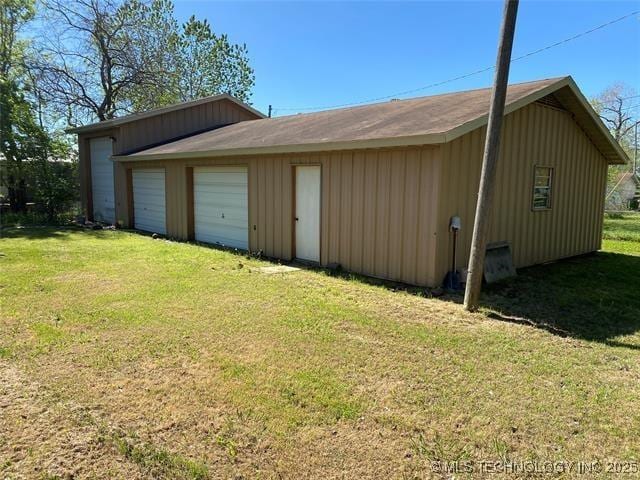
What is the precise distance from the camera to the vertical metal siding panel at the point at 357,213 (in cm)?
778

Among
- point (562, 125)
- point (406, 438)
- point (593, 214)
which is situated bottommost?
point (406, 438)

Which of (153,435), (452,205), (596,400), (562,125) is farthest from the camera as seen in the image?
(562,125)

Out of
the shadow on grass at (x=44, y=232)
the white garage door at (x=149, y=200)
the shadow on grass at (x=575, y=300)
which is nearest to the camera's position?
the shadow on grass at (x=575, y=300)

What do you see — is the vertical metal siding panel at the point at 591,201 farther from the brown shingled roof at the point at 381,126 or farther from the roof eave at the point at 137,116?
the roof eave at the point at 137,116

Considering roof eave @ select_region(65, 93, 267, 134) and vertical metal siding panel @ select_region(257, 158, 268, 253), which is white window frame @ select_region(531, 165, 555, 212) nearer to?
vertical metal siding panel @ select_region(257, 158, 268, 253)

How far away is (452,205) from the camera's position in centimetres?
708

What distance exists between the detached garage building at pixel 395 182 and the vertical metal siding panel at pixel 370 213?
0.02 metres

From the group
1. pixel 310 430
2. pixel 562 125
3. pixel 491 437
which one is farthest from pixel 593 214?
pixel 310 430

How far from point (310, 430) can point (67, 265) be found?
718 centimetres

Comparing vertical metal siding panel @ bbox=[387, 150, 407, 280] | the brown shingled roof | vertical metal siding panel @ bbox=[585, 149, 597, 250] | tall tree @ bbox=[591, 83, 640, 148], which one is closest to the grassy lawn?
vertical metal siding panel @ bbox=[387, 150, 407, 280]

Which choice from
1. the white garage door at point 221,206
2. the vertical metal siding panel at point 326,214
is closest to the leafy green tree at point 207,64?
the white garage door at point 221,206

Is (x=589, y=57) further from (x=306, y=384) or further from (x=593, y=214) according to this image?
(x=306, y=384)

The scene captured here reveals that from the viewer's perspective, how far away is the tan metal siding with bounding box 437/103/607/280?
714 centimetres

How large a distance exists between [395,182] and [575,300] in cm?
325
